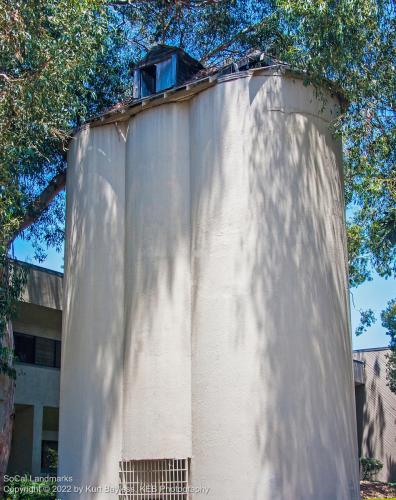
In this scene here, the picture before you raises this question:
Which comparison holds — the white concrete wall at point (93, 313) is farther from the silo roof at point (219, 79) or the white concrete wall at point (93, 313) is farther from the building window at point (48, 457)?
the building window at point (48, 457)

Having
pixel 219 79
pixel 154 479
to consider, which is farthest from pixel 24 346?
pixel 219 79

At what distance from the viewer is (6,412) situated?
56.2 ft

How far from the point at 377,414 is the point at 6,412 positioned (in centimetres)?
2649

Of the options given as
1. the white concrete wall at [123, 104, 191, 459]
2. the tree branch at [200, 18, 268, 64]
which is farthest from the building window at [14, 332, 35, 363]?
the tree branch at [200, 18, 268, 64]

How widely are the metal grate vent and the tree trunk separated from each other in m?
3.55

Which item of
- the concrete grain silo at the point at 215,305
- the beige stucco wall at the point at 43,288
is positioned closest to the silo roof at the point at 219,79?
the concrete grain silo at the point at 215,305

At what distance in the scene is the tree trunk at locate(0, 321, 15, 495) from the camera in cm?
1686

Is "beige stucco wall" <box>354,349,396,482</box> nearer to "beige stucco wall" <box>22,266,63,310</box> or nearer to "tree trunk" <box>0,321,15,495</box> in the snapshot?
"beige stucco wall" <box>22,266,63,310</box>

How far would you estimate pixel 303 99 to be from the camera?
1534cm

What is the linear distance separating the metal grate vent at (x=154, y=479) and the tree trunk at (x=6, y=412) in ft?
11.7

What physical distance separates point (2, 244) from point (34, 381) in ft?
30.9

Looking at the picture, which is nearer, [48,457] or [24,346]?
[24,346]

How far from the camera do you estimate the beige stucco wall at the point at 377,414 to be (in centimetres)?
3825

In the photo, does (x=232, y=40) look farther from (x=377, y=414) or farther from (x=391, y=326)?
(x=377, y=414)
